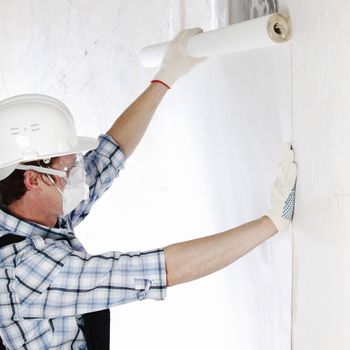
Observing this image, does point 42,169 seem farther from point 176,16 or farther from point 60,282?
point 176,16

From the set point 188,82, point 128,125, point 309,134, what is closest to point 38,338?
point 128,125

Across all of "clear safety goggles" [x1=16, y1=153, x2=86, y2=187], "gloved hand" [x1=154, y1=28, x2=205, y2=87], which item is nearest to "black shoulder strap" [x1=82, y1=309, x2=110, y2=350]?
"clear safety goggles" [x1=16, y1=153, x2=86, y2=187]

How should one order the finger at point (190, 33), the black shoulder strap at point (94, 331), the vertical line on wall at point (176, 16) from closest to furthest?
the black shoulder strap at point (94, 331), the finger at point (190, 33), the vertical line on wall at point (176, 16)

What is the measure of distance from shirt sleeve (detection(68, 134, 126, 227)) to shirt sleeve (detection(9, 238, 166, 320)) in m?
0.43

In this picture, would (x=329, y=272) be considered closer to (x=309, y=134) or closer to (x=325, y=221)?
(x=325, y=221)

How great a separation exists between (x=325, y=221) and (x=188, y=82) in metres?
0.97

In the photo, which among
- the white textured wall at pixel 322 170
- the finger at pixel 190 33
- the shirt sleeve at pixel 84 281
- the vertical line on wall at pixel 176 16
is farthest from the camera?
the vertical line on wall at pixel 176 16

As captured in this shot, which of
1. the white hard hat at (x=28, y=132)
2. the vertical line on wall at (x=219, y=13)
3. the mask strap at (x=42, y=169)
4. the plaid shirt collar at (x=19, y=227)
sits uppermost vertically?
the vertical line on wall at (x=219, y=13)

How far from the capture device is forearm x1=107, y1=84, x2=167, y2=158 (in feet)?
6.28

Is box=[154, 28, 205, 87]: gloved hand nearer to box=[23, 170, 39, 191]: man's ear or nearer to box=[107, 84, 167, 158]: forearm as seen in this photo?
box=[107, 84, 167, 158]: forearm

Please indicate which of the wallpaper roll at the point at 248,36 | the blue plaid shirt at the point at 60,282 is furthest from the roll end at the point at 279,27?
the blue plaid shirt at the point at 60,282

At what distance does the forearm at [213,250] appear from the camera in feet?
4.49

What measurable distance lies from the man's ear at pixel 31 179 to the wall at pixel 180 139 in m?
0.57

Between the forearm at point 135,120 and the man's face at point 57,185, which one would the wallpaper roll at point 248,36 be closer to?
the forearm at point 135,120
